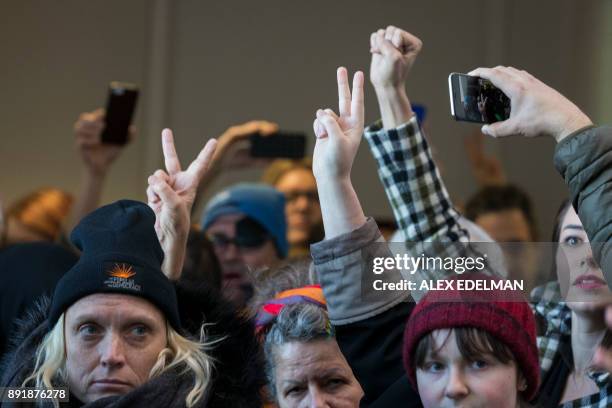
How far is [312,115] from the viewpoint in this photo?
21.1 ft

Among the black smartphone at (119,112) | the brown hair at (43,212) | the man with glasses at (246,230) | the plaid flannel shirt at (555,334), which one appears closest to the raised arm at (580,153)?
the plaid flannel shirt at (555,334)

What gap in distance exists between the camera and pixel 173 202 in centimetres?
322

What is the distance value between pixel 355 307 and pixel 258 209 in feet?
5.41

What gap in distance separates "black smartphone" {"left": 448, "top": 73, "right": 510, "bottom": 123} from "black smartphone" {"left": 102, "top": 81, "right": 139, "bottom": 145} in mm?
1854

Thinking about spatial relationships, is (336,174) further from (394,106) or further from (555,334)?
(555,334)

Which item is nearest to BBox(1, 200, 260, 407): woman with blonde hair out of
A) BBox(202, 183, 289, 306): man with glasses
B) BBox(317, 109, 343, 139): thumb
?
BBox(317, 109, 343, 139): thumb

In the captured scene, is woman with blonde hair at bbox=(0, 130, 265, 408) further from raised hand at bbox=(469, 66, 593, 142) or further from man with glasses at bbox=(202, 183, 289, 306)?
man with glasses at bbox=(202, 183, 289, 306)

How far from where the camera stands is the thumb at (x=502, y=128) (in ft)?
→ 8.46

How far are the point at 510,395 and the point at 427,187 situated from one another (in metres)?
0.73

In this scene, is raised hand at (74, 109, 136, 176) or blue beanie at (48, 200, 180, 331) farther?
raised hand at (74, 109, 136, 176)

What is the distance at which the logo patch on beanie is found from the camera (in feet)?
9.18

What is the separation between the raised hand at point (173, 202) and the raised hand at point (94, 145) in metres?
1.22

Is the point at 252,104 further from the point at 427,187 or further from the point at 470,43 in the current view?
the point at 427,187

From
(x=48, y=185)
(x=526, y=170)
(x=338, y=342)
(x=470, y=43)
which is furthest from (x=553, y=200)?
(x=338, y=342)
